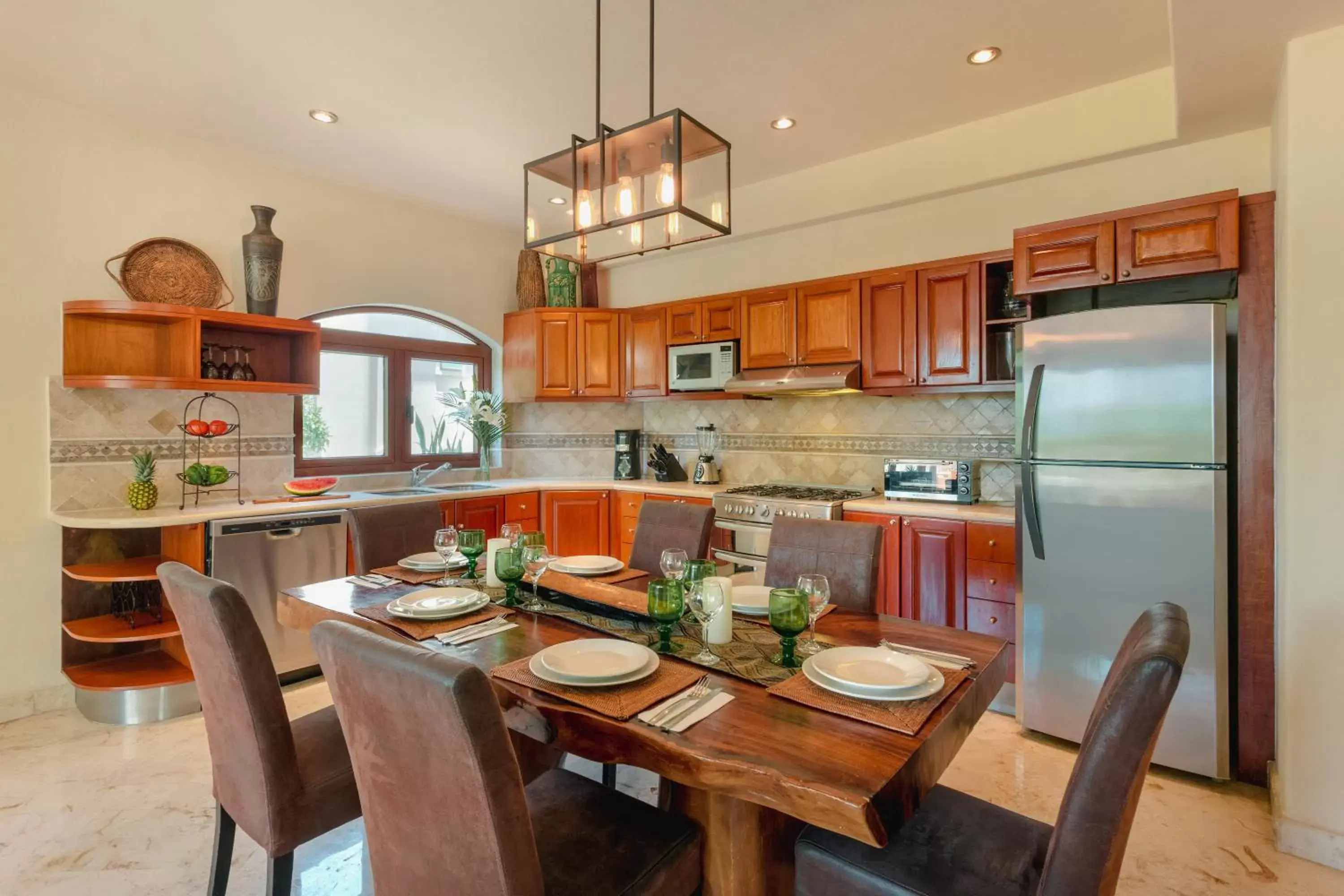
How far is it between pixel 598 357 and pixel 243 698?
3432 mm

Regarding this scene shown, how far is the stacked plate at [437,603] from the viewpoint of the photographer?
5.74 ft

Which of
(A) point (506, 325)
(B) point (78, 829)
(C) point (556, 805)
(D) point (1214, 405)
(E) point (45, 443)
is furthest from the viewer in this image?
(A) point (506, 325)

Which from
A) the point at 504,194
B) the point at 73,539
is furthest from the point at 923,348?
the point at 73,539

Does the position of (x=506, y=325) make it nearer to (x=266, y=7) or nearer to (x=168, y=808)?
(x=266, y=7)

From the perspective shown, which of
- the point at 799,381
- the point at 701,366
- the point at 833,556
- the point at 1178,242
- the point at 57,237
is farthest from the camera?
the point at 701,366

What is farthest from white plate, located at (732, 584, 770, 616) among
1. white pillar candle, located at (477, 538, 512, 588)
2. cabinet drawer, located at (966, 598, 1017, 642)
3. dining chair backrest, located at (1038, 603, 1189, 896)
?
cabinet drawer, located at (966, 598, 1017, 642)

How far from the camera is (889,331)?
3.50m

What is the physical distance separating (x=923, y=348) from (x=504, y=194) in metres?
2.69

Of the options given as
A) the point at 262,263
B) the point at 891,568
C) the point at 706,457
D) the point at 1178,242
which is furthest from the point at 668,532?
the point at 262,263

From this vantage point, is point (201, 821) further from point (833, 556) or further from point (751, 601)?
point (833, 556)

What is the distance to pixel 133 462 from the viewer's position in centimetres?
315

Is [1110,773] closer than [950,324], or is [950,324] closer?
[1110,773]

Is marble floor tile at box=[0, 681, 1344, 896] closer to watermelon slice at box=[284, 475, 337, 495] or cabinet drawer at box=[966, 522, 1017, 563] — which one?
cabinet drawer at box=[966, 522, 1017, 563]

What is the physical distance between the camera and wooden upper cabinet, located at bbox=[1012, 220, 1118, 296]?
257 centimetres
